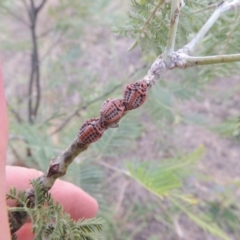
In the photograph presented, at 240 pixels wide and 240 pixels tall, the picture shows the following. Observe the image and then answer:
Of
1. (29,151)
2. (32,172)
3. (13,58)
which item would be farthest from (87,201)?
(13,58)

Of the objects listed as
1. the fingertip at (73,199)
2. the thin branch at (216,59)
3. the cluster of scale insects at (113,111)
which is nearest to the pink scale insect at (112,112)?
the cluster of scale insects at (113,111)

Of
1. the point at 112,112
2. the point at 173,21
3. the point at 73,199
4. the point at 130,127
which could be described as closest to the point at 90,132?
the point at 112,112

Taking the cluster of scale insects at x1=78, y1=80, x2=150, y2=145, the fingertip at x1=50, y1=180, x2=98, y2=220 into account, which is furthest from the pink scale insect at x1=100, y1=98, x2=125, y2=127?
the fingertip at x1=50, y1=180, x2=98, y2=220

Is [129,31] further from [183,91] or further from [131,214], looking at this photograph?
[131,214]

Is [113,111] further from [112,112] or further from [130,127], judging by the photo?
[130,127]

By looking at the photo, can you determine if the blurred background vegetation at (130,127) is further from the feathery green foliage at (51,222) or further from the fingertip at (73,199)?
the feathery green foliage at (51,222)

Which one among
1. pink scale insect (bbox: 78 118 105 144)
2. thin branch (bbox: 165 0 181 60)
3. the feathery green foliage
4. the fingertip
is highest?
thin branch (bbox: 165 0 181 60)

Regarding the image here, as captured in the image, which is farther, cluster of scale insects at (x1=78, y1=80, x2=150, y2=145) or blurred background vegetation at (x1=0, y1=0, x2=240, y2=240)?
blurred background vegetation at (x1=0, y1=0, x2=240, y2=240)

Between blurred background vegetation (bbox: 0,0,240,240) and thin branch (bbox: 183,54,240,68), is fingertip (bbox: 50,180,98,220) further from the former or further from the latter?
thin branch (bbox: 183,54,240,68)
